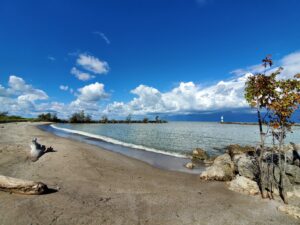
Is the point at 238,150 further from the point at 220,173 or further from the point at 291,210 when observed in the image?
the point at 291,210

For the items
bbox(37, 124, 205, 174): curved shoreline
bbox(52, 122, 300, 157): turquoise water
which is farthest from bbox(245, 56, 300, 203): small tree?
bbox(52, 122, 300, 157): turquoise water

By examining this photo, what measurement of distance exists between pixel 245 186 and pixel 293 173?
2.52 meters

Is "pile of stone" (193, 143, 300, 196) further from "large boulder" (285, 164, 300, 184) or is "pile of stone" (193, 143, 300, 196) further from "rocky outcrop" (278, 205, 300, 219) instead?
"rocky outcrop" (278, 205, 300, 219)

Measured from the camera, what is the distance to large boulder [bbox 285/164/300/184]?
8625mm

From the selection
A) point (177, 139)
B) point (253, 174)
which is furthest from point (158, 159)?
point (177, 139)

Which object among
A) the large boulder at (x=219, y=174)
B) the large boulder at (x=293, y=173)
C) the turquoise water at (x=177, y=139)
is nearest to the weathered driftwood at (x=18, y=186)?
the large boulder at (x=219, y=174)

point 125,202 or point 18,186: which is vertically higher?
point 18,186

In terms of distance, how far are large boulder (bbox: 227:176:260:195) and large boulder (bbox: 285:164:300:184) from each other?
1.90 metres

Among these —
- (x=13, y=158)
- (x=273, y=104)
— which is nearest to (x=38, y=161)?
(x=13, y=158)

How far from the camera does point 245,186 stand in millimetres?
Answer: 8703

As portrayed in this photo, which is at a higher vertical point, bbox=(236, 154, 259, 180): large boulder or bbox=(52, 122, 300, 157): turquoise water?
bbox=(236, 154, 259, 180): large boulder

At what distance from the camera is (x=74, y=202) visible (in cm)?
634

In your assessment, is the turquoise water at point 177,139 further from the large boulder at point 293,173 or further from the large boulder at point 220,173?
the large boulder at point 293,173

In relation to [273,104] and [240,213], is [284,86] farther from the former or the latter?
[240,213]
